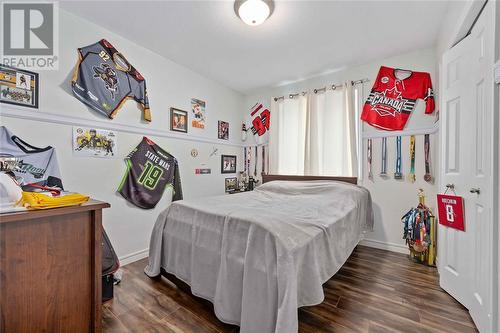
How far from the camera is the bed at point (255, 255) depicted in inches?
49.2

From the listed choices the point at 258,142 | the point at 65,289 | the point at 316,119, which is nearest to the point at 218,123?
the point at 258,142

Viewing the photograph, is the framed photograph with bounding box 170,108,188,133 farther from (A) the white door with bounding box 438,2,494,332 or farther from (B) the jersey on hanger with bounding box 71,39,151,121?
(A) the white door with bounding box 438,2,494,332

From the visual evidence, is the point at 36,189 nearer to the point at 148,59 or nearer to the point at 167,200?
the point at 167,200

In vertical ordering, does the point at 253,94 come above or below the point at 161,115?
above

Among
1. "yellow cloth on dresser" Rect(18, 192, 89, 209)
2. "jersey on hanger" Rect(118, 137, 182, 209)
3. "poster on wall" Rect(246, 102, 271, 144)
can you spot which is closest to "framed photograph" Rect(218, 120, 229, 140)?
"poster on wall" Rect(246, 102, 271, 144)

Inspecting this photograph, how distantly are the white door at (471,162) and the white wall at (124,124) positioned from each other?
124 inches

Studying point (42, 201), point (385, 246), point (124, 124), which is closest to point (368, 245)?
point (385, 246)

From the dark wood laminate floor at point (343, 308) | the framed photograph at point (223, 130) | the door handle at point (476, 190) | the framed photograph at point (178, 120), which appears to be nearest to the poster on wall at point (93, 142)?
the framed photograph at point (178, 120)

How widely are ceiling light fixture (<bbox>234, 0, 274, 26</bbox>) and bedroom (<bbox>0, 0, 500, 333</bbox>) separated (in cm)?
2

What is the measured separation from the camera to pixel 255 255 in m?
1.38

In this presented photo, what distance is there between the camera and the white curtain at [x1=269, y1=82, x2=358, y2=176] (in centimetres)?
326

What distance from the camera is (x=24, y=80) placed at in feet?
6.20

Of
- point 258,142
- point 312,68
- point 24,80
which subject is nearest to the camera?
point 24,80

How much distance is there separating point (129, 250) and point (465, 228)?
3.43 metres
